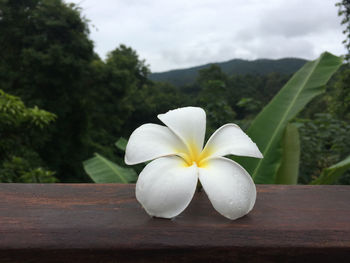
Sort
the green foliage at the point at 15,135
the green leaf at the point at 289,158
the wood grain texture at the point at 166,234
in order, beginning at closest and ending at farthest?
the wood grain texture at the point at 166,234, the green leaf at the point at 289,158, the green foliage at the point at 15,135

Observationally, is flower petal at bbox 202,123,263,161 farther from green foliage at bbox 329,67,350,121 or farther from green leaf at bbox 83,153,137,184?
green foliage at bbox 329,67,350,121

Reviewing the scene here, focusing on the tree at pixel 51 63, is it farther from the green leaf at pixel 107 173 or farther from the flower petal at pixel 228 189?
the flower petal at pixel 228 189

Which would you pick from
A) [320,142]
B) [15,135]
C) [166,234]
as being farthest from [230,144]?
[15,135]

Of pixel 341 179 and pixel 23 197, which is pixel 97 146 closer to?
pixel 341 179

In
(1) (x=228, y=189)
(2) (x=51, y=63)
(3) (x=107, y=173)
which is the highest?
(2) (x=51, y=63)

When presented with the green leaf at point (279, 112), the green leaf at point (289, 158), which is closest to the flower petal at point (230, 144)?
the green leaf at point (279, 112)

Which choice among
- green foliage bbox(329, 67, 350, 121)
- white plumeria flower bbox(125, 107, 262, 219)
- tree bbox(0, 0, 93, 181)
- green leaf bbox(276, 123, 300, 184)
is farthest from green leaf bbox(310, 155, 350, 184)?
tree bbox(0, 0, 93, 181)

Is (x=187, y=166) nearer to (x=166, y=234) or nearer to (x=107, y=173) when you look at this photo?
Result: (x=166, y=234)
